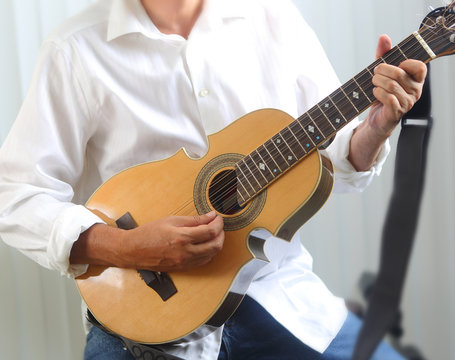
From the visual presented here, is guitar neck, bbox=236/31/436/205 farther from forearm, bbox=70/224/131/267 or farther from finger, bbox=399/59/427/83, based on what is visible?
forearm, bbox=70/224/131/267

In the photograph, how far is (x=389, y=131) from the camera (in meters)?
1.11

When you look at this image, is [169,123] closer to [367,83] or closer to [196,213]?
[196,213]

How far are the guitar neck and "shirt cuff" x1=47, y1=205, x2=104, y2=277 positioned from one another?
0.29 m

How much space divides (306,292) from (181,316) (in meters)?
0.32

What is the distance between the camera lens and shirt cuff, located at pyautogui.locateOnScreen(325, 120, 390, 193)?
1.21 metres

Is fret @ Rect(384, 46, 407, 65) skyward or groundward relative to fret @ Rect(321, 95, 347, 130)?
skyward

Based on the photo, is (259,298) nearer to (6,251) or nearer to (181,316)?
(181,316)

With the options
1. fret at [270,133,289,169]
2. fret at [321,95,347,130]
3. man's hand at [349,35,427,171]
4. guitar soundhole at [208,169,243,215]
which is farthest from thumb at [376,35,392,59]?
guitar soundhole at [208,169,243,215]

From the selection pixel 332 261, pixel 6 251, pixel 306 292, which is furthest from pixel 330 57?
pixel 6 251

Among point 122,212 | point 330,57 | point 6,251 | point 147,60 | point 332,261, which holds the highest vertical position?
point 147,60

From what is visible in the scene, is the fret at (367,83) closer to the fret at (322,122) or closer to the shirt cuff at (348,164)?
the fret at (322,122)

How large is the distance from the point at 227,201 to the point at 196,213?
0.20 feet

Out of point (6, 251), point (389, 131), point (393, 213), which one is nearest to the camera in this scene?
point (393, 213)

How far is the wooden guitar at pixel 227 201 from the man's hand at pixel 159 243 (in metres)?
0.03
